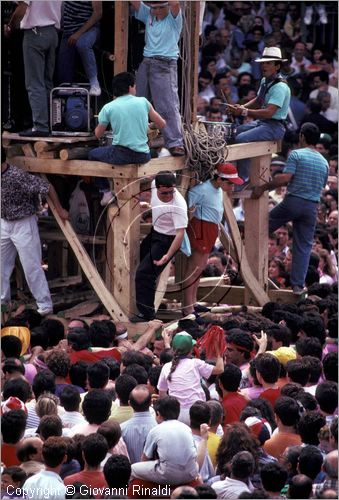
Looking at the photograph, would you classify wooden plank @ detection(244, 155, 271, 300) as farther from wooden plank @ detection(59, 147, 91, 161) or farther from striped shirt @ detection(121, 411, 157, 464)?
striped shirt @ detection(121, 411, 157, 464)

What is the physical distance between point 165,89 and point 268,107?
1.58 metres

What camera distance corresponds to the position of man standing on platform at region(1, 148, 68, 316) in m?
13.8

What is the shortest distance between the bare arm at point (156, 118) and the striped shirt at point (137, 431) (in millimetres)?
4235

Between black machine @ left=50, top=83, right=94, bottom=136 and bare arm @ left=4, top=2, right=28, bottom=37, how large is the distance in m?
0.81

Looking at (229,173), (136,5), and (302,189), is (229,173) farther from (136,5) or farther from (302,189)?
(136,5)

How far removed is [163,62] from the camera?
45.9 feet

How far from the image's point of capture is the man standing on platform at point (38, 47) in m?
13.8

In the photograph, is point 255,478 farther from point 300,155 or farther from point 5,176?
point 300,155

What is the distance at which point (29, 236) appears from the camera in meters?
14.0

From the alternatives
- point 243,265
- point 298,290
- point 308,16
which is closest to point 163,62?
point 243,265

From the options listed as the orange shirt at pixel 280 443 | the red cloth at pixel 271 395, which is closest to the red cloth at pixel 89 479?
the orange shirt at pixel 280 443

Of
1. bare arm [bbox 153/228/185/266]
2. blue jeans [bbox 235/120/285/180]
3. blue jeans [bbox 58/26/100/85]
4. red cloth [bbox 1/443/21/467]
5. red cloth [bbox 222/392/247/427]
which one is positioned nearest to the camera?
red cloth [bbox 1/443/21/467]

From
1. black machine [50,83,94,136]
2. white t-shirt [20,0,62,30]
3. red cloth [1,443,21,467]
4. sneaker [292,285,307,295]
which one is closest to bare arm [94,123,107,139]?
black machine [50,83,94,136]

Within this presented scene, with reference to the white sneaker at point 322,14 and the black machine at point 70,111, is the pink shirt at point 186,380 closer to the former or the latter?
the black machine at point 70,111
